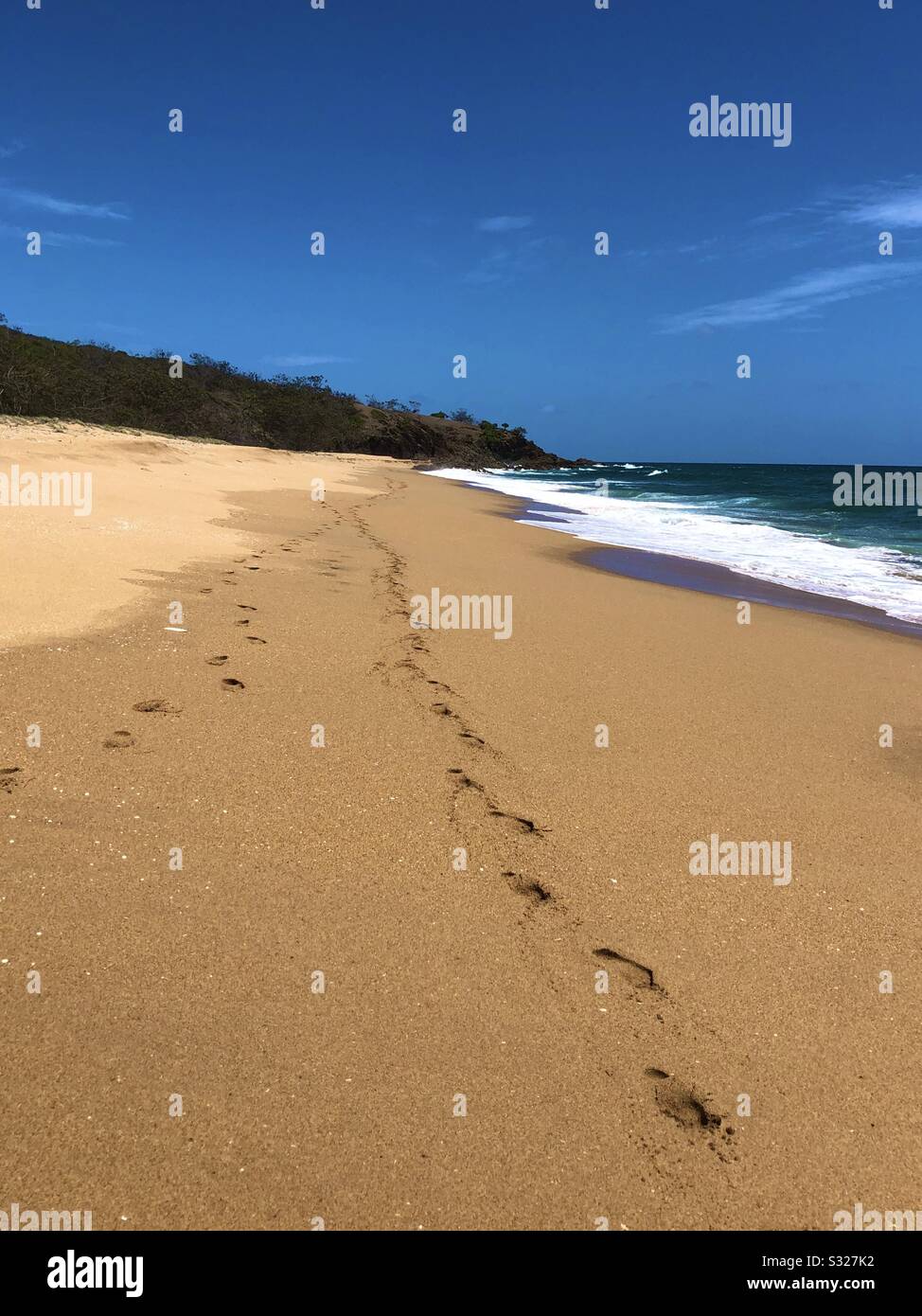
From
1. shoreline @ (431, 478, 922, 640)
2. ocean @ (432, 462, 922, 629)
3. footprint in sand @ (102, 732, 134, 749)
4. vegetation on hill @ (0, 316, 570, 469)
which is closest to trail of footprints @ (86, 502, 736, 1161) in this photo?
footprint in sand @ (102, 732, 134, 749)

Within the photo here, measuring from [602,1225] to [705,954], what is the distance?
3.69 ft

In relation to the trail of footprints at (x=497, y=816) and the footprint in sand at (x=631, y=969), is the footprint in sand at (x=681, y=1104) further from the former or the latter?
the footprint in sand at (x=631, y=969)

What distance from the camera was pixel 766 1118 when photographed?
2.15m

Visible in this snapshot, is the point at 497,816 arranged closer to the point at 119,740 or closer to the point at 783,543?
the point at 119,740

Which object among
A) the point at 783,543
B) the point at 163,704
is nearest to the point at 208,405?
the point at 783,543

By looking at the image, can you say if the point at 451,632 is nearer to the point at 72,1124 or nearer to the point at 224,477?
the point at 72,1124

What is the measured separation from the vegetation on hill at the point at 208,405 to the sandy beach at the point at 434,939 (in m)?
33.1

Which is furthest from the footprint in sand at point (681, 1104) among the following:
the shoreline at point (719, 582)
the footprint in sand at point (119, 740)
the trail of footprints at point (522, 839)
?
the shoreline at point (719, 582)

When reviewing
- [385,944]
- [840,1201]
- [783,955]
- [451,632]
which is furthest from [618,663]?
[840,1201]

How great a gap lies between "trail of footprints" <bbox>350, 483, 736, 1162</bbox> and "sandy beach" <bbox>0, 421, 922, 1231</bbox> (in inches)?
0.6

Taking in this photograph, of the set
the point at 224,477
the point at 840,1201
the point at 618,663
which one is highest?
the point at 224,477

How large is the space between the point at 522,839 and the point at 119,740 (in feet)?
6.83

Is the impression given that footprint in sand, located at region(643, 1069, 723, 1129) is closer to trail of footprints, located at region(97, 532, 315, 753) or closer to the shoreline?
trail of footprints, located at region(97, 532, 315, 753)

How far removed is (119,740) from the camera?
3838mm
